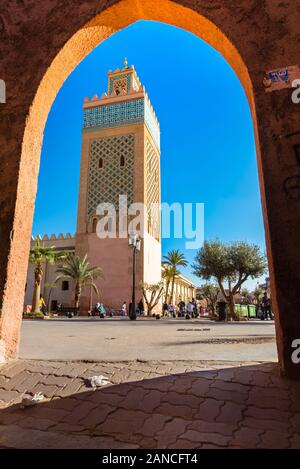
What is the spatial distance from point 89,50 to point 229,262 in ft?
61.2

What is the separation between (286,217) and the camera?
2260 mm

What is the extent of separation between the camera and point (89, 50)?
140 inches

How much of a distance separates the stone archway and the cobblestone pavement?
1.08 ft

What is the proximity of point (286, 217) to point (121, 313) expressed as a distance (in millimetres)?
24561

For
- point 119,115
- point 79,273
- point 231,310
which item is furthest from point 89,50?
point 119,115

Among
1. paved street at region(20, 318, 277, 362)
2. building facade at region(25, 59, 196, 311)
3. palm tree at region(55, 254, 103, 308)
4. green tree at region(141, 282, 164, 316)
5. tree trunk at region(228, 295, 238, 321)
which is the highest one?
building facade at region(25, 59, 196, 311)

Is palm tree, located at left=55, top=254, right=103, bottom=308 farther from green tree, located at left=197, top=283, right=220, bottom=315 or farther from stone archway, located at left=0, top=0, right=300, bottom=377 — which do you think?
stone archway, located at left=0, top=0, right=300, bottom=377

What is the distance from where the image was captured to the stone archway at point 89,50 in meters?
2.25

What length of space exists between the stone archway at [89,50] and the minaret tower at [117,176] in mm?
24048

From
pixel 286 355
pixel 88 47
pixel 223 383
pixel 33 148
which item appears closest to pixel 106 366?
pixel 223 383

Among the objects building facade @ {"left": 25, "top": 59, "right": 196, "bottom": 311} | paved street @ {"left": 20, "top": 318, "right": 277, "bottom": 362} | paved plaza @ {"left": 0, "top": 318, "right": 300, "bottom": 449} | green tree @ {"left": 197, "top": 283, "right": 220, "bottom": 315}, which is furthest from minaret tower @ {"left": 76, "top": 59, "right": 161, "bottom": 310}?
paved plaza @ {"left": 0, "top": 318, "right": 300, "bottom": 449}

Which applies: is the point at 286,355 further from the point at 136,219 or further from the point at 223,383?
the point at 136,219

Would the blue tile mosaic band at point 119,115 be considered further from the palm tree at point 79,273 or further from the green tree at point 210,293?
the green tree at point 210,293

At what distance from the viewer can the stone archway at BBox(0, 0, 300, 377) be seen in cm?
225
